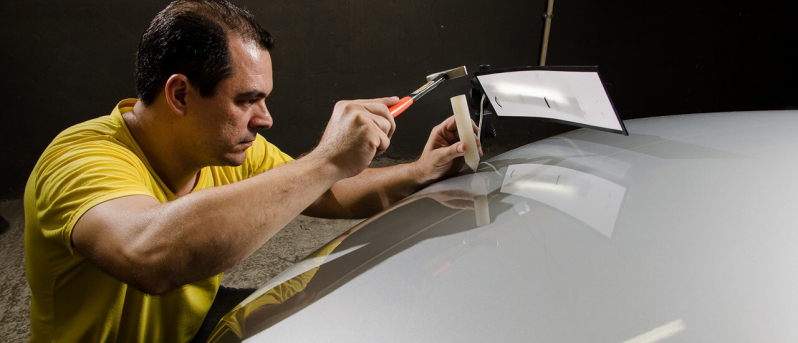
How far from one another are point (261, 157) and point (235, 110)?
0.39 metres

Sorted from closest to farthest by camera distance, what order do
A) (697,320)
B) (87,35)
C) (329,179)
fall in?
(697,320) < (329,179) < (87,35)

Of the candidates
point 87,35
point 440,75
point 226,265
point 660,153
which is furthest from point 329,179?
point 87,35

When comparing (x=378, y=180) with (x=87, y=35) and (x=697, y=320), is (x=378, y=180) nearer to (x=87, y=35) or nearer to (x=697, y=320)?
(x=697, y=320)

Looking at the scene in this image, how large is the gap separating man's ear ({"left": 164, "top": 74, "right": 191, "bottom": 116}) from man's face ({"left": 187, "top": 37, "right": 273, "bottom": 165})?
1 cm

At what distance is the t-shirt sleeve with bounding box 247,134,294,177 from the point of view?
1.20 metres

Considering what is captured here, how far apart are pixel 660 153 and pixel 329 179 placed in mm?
597

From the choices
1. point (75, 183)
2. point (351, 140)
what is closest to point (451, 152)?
point (351, 140)

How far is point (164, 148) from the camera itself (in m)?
0.93

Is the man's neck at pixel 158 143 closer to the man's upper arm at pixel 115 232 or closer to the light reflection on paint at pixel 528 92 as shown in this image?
the man's upper arm at pixel 115 232

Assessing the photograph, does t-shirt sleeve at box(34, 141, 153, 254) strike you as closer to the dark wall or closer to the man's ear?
the man's ear

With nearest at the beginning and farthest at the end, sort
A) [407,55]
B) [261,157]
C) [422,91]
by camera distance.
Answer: [422,91]
[261,157]
[407,55]

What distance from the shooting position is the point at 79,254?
2.33 ft

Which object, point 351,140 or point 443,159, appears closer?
point 351,140

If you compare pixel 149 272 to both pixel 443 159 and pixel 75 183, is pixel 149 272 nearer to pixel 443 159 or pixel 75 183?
pixel 75 183
